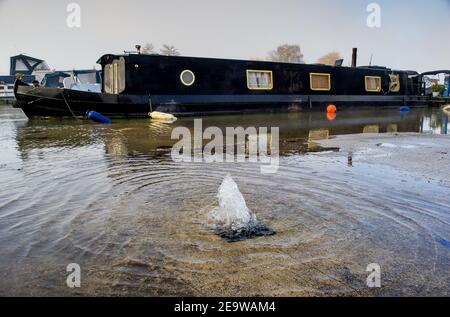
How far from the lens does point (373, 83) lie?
20578 millimetres

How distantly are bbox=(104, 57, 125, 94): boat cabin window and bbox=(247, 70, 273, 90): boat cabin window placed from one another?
536 cm

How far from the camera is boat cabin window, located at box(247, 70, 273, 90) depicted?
646 inches

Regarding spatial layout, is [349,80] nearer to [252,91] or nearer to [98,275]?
[252,91]

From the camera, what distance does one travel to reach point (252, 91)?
16531 mm

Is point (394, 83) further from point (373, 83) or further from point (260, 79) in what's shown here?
point (260, 79)

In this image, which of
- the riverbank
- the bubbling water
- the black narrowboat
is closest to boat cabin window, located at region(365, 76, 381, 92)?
the black narrowboat

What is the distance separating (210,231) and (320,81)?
16.8 meters

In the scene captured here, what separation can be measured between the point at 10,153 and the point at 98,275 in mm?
5170
